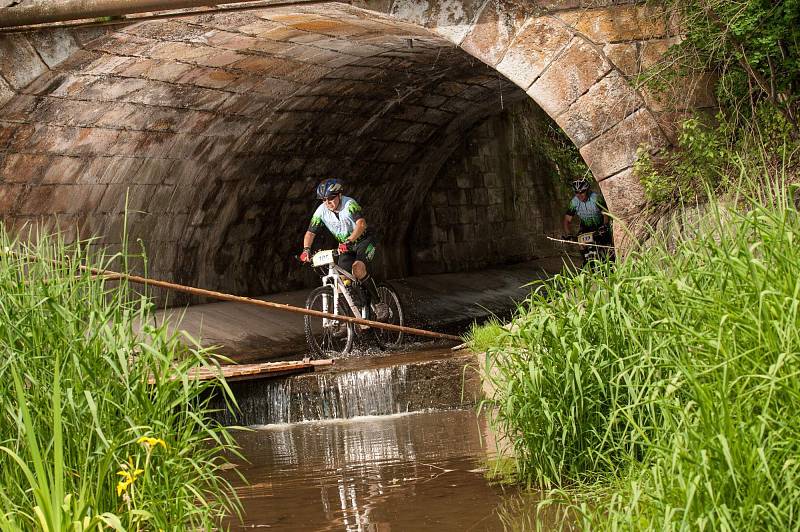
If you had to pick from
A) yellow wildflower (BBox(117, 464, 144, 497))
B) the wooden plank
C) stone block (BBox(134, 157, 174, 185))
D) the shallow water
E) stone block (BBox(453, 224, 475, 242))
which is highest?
stone block (BBox(134, 157, 174, 185))

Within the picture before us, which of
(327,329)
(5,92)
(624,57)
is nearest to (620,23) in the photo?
(624,57)

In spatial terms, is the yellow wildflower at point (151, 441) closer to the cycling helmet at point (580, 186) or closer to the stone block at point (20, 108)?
the stone block at point (20, 108)

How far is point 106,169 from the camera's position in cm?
1002

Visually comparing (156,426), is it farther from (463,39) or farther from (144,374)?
(463,39)

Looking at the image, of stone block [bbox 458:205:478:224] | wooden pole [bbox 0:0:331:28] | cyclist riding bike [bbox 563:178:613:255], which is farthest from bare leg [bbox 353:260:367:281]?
stone block [bbox 458:205:478:224]

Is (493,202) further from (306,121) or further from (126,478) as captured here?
(126,478)

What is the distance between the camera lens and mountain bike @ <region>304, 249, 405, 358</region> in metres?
9.95

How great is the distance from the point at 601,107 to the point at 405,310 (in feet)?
19.8

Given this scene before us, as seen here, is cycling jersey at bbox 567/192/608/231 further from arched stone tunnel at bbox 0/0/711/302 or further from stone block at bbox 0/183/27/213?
stone block at bbox 0/183/27/213

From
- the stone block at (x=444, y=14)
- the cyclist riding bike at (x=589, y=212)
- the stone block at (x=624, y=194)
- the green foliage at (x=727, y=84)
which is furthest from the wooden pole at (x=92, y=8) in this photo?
the cyclist riding bike at (x=589, y=212)

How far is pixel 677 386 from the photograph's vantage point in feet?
11.4

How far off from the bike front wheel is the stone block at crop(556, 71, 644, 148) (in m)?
3.22

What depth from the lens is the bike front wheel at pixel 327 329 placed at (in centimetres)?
995

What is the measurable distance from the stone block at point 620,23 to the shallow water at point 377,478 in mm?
2463
